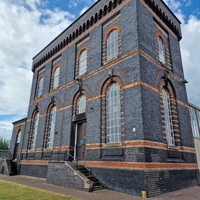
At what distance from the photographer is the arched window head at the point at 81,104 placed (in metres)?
14.3

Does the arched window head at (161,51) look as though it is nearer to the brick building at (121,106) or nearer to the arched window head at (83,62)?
the brick building at (121,106)

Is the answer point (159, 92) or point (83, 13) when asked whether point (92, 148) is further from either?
point (83, 13)

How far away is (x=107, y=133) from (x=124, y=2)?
30.7 ft

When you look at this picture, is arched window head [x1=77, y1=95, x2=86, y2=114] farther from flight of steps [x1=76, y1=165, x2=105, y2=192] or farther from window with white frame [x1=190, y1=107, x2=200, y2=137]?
window with white frame [x1=190, y1=107, x2=200, y2=137]

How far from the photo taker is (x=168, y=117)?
12562 millimetres

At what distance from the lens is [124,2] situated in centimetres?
1317

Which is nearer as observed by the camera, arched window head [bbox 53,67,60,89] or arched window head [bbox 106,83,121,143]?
arched window head [bbox 106,83,121,143]

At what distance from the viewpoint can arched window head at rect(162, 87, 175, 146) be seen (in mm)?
12016

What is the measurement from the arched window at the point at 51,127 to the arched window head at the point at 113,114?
22.2 ft

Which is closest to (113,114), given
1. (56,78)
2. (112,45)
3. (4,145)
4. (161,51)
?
(112,45)

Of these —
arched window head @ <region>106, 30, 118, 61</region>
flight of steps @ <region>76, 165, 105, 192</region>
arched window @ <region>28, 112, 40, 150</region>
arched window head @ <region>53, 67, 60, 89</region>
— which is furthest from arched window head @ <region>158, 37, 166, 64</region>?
arched window @ <region>28, 112, 40, 150</region>

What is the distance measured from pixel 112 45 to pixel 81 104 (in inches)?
202

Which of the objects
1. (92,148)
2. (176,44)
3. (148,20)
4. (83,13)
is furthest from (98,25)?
(92,148)

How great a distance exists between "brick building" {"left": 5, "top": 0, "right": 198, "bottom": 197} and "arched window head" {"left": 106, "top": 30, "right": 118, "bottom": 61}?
0.28 ft
